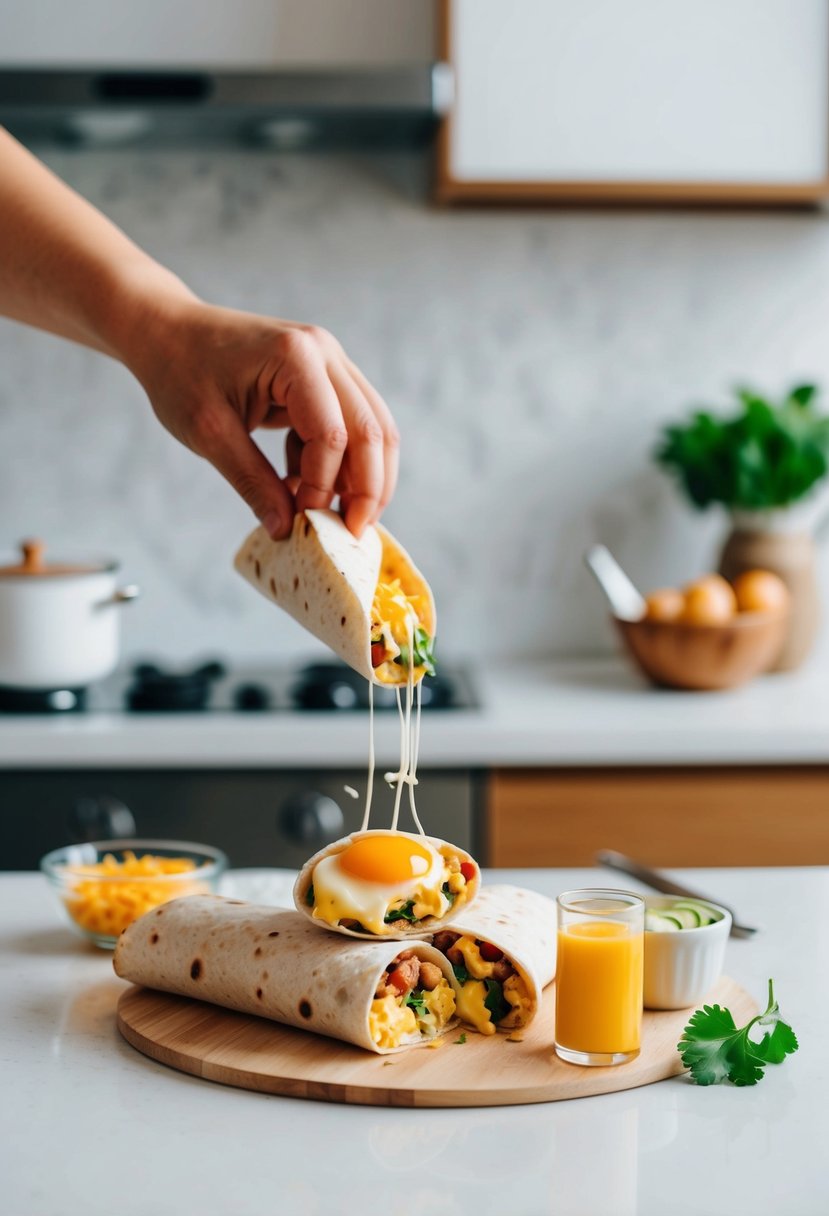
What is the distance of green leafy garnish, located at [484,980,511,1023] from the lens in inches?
53.6

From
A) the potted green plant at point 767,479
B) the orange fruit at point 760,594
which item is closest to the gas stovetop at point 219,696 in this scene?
the orange fruit at point 760,594

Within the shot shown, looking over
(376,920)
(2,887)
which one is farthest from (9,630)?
(376,920)

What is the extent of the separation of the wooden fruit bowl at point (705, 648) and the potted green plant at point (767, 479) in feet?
0.67

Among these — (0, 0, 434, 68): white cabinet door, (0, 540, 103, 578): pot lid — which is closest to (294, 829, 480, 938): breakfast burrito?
(0, 540, 103, 578): pot lid

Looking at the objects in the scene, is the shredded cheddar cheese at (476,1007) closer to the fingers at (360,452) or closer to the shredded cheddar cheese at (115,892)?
the shredded cheddar cheese at (115,892)

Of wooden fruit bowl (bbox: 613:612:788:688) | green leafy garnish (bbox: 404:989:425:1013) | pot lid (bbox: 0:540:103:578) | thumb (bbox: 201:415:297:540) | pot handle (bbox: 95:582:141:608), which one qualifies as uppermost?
thumb (bbox: 201:415:297:540)

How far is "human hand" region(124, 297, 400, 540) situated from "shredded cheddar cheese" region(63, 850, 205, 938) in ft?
1.35

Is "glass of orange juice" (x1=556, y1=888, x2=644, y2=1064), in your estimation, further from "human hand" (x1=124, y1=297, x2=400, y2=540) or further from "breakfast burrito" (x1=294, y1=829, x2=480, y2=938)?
"human hand" (x1=124, y1=297, x2=400, y2=540)

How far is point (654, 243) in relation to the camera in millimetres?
3264

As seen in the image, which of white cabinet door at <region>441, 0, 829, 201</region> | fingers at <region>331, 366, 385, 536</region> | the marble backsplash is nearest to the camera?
fingers at <region>331, 366, 385, 536</region>

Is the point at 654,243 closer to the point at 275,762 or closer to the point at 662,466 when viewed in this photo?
the point at 662,466

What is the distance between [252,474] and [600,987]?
0.69 m

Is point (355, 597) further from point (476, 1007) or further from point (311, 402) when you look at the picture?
point (476, 1007)

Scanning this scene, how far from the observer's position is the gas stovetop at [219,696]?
2.69 m
